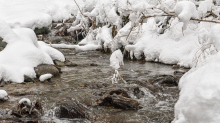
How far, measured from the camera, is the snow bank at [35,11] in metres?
→ 13.4

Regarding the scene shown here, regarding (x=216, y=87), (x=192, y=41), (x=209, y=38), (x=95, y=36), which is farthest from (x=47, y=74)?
(x=95, y=36)

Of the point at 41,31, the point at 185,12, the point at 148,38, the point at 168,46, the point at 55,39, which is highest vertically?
the point at 185,12

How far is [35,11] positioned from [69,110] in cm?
1287

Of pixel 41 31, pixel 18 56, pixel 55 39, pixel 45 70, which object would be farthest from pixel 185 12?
pixel 41 31

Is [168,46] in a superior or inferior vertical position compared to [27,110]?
superior

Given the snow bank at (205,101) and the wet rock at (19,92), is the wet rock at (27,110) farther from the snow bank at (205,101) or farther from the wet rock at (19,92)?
the snow bank at (205,101)

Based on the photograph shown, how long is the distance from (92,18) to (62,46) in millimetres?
2482

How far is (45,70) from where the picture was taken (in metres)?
6.27

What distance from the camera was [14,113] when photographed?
373 centimetres

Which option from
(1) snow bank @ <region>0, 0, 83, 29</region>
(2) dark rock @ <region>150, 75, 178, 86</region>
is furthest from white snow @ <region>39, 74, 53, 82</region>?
(1) snow bank @ <region>0, 0, 83, 29</region>

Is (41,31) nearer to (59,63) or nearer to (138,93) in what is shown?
(59,63)

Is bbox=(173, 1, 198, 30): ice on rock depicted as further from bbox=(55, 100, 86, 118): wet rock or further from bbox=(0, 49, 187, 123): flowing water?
bbox=(55, 100, 86, 118): wet rock

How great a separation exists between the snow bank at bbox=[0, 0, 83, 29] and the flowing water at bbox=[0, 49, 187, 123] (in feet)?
23.9

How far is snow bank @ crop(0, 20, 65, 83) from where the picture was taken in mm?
5637
